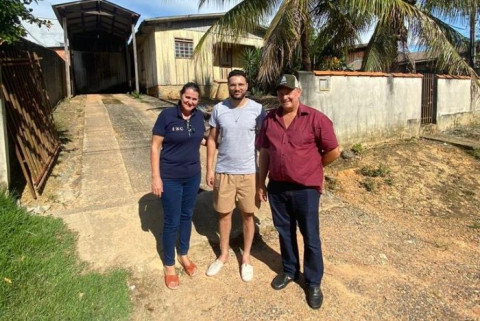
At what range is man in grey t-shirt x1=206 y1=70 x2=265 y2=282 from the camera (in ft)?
9.00

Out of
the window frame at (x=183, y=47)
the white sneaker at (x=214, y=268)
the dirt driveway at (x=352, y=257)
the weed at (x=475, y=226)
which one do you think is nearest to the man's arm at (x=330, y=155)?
the dirt driveway at (x=352, y=257)

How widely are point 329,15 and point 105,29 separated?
13717 millimetres

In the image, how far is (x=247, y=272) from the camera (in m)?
3.01

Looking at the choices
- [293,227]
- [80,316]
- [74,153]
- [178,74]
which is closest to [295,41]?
[74,153]

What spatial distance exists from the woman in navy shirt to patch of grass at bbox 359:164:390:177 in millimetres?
3930

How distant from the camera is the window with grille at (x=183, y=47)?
15130 millimetres

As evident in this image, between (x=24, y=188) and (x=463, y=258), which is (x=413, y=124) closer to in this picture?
(x=463, y=258)

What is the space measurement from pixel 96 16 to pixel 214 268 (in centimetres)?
1585

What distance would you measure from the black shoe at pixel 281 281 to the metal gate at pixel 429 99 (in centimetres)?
697

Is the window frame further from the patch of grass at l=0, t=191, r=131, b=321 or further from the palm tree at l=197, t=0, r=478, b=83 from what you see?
the patch of grass at l=0, t=191, r=131, b=321

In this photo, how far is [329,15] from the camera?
8.45m

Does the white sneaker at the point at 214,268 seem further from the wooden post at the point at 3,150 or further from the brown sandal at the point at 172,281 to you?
the wooden post at the point at 3,150

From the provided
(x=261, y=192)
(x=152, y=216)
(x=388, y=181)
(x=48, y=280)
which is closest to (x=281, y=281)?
(x=261, y=192)

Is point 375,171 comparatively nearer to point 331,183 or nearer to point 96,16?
point 331,183
